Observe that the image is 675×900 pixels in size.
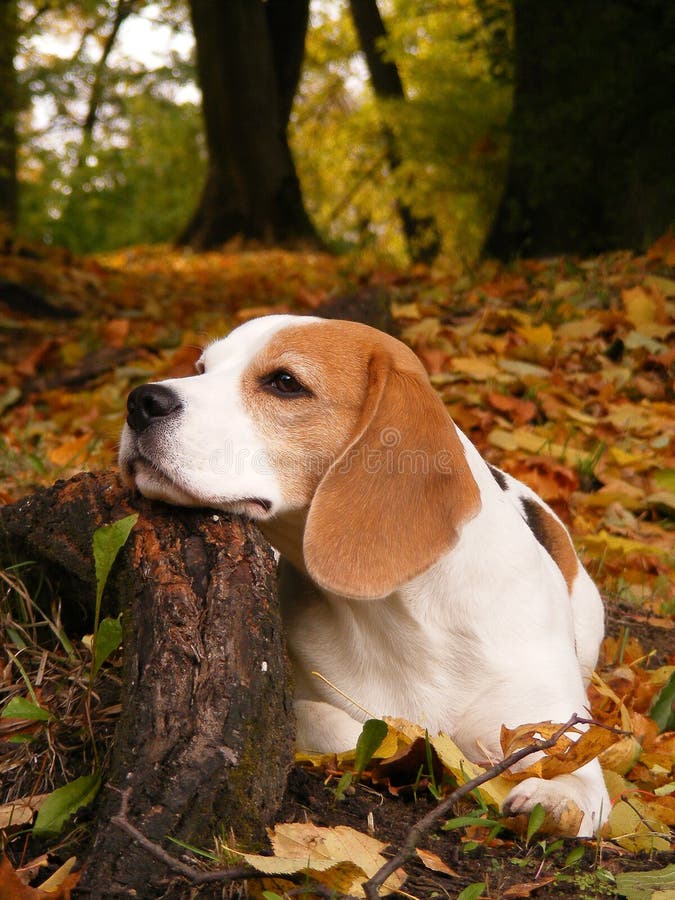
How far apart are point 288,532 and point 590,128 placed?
6.34 meters

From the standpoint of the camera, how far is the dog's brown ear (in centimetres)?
Answer: 255

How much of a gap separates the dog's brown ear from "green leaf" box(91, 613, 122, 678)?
0.50 m

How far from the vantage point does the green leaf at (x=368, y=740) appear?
2414 mm

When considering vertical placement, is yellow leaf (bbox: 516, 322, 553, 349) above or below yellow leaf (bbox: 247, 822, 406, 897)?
above

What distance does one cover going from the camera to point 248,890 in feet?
6.47

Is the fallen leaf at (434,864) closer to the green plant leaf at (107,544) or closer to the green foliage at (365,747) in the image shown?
the green foliage at (365,747)

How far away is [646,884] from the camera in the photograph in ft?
7.00

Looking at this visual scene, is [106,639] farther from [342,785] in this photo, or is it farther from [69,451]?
[69,451]

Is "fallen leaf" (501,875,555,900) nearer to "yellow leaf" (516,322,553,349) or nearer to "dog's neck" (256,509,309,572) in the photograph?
"dog's neck" (256,509,309,572)

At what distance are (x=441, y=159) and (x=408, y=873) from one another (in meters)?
12.0

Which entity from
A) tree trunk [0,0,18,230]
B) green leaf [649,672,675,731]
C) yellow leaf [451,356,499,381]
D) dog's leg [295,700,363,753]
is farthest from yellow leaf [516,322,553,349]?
tree trunk [0,0,18,230]

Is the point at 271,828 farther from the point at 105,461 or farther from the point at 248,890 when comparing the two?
the point at 105,461

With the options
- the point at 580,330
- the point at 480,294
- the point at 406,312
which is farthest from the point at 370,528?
the point at 480,294

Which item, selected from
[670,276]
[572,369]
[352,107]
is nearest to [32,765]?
[572,369]
